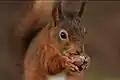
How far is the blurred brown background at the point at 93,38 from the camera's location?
1.15 meters

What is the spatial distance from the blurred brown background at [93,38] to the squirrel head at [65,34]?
0.39 feet

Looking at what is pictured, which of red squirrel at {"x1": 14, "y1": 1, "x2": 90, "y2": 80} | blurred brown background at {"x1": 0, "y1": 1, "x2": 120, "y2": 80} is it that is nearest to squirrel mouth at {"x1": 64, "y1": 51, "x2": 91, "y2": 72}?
red squirrel at {"x1": 14, "y1": 1, "x2": 90, "y2": 80}

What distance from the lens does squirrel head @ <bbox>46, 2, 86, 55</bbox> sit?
0.97 metres

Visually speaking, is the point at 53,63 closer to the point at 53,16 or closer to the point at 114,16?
the point at 53,16

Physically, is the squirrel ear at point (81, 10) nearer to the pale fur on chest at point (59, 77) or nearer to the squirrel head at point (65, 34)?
the squirrel head at point (65, 34)

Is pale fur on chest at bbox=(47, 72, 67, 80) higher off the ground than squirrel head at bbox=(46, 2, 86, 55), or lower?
lower

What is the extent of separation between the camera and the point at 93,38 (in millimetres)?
1287

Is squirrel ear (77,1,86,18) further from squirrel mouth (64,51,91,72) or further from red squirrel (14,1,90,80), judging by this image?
squirrel mouth (64,51,91,72)

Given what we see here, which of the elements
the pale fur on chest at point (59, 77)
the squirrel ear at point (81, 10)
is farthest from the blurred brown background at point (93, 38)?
the pale fur on chest at point (59, 77)

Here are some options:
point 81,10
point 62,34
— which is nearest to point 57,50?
point 62,34

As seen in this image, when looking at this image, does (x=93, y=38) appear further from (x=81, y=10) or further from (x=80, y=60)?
(x=80, y=60)

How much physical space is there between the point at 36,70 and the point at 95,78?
1.08 ft

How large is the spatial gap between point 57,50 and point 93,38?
329 mm

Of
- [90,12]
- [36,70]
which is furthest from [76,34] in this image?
[90,12]
